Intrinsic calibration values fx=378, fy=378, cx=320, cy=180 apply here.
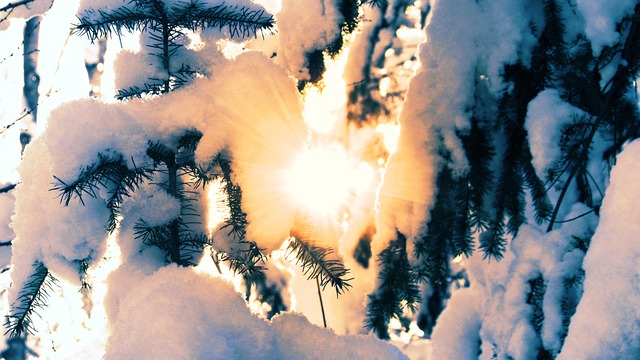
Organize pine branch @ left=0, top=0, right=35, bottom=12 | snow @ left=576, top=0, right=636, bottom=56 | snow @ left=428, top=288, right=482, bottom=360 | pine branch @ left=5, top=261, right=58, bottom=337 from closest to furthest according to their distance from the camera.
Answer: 1. pine branch @ left=5, top=261, right=58, bottom=337
2. snow @ left=576, top=0, right=636, bottom=56
3. snow @ left=428, top=288, right=482, bottom=360
4. pine branch @ left=0, top=0, right=35, bottom=12

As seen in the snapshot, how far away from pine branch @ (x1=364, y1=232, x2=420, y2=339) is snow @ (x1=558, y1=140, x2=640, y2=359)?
0.58 metres

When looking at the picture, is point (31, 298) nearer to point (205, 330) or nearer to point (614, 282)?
point (205, 330)

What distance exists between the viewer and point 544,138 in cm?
117

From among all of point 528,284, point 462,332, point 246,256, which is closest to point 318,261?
point 246,256

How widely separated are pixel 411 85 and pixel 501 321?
991 mm

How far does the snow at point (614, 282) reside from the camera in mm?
790

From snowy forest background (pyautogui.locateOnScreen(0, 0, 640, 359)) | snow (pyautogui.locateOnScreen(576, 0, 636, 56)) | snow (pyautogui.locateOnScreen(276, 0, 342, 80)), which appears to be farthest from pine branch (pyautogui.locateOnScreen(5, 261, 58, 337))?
snow (pyautogui.locateOnScreen(576, 0, 636, 56))

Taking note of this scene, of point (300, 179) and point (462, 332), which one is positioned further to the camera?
point (462, 332)

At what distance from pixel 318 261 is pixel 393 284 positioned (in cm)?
57

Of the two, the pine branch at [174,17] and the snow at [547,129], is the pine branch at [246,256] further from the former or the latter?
the snow at [547,129]

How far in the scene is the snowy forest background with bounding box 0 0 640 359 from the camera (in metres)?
0.87

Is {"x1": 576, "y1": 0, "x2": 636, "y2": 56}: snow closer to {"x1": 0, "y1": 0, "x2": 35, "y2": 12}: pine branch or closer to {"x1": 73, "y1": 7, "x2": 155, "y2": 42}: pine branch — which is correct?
{"x1": 73, "y1": 7, "x2": 155, "y2": 42}: pine branch

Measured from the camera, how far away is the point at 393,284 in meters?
1.41

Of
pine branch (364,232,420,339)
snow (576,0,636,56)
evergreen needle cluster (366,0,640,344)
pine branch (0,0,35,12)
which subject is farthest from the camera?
pine branch (0,0,35,12)
